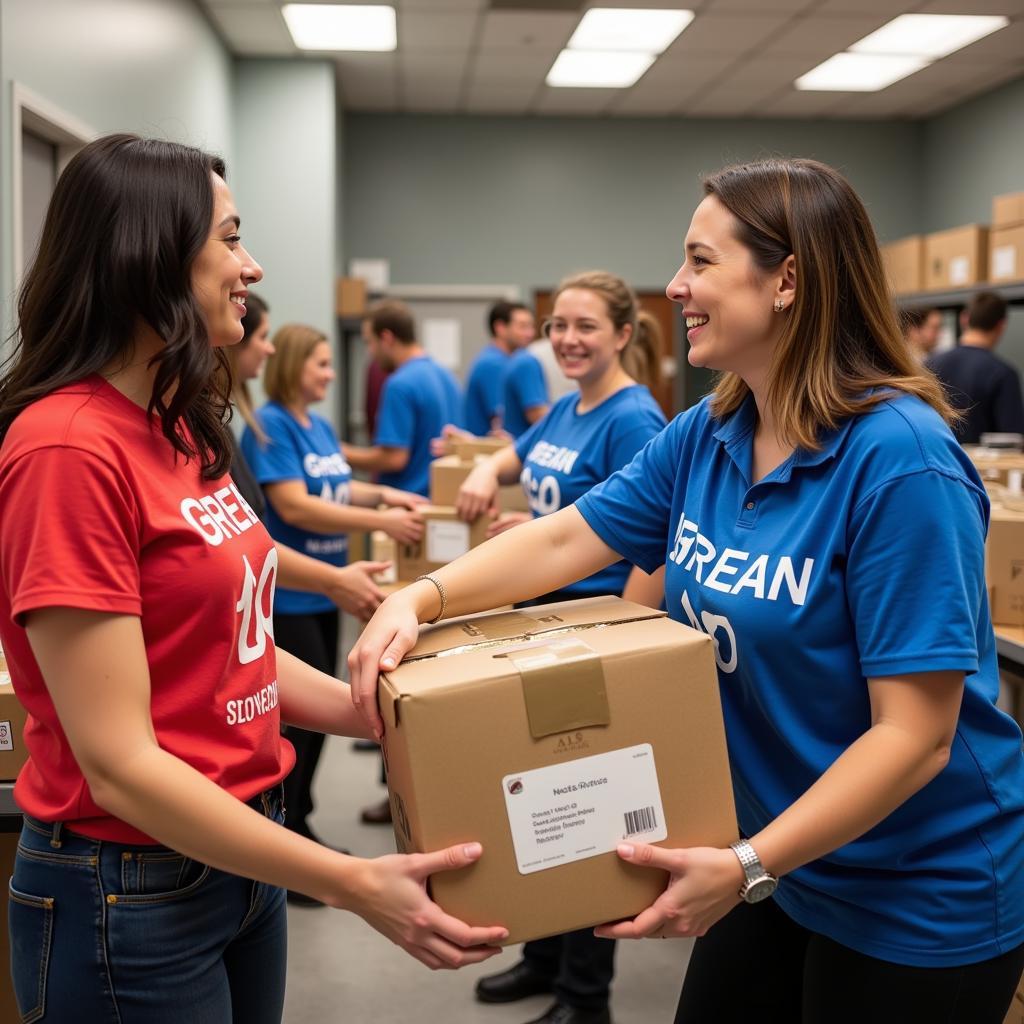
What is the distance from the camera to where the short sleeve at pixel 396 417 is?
414cm

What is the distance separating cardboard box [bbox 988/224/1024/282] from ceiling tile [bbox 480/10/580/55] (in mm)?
2681

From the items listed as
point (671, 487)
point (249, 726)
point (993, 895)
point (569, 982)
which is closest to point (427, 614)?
point (249, 726)

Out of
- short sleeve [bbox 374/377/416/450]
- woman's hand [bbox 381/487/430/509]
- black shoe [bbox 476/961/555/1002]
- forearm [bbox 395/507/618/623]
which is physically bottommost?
black shoe [bbox 476/961/555/1002]

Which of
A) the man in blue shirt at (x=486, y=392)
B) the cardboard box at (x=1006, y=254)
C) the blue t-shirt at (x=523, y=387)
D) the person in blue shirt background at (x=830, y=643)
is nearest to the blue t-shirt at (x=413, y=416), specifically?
the blue t-shirt at (x=523, y=387)

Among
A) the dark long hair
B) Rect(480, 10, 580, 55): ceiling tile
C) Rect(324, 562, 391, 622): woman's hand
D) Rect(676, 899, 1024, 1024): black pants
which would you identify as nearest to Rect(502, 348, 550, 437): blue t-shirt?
Rect(480, 10, 580, 55): ceiling tile

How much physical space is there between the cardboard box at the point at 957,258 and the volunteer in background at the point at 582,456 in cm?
430

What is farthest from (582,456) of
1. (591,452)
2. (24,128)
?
(24,128)

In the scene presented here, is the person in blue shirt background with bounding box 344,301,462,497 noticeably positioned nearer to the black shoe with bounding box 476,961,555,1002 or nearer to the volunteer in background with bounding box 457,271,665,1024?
the volunteer in background with bounding box 457,271,665,1024

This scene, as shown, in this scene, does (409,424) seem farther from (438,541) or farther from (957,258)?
(957,258)

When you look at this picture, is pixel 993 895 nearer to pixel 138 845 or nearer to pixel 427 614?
pixel 427 614

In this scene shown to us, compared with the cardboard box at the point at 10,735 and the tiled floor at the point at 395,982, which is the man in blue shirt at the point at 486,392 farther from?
the cardboard box at the point at 10,735

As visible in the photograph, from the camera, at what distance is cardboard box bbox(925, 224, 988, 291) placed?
614 centimetres

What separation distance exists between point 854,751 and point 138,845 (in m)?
0.70

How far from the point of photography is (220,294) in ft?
3.60
